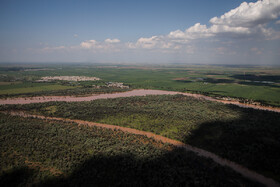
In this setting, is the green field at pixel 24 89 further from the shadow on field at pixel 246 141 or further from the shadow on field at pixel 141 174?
the shadow on field at pixel 246 141

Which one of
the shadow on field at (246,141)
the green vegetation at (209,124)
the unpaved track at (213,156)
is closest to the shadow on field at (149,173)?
the unpaved track at (213,156)

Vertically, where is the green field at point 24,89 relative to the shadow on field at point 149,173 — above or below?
above

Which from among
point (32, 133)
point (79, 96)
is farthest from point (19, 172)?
point (79, 96)

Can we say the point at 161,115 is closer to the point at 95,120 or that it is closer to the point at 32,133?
the point at 95,120

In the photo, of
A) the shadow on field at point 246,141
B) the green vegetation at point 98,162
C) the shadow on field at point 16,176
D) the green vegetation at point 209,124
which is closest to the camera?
the shadow on field at point 16,176

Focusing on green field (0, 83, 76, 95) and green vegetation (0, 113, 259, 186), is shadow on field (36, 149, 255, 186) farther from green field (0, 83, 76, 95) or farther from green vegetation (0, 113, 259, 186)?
green field (0, 83, 76, 95)

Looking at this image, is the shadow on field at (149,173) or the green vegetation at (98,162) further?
the green vegetation at (98,162)
